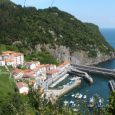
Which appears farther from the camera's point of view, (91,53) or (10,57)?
(91,53)

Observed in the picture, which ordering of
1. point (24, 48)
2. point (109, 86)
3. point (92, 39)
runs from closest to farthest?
point (109, 86) < point (24, 48) < point (92, 39)

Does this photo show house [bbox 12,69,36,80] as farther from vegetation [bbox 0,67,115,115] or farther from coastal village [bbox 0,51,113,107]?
vegetation [bbox 0,67,115,115]

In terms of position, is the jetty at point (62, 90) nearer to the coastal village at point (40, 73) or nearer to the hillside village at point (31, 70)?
the coastal village at point (40, 73)

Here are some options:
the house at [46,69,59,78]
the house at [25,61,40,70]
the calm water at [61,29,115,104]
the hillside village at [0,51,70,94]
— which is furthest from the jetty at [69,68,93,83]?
the house at [25,61,40,70]

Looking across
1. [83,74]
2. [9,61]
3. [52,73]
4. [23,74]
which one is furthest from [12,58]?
[83,74]

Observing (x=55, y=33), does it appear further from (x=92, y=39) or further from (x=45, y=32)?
(x=92, y=39)

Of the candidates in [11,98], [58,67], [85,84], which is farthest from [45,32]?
[11,98]

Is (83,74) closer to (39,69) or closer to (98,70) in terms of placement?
(98,70)
